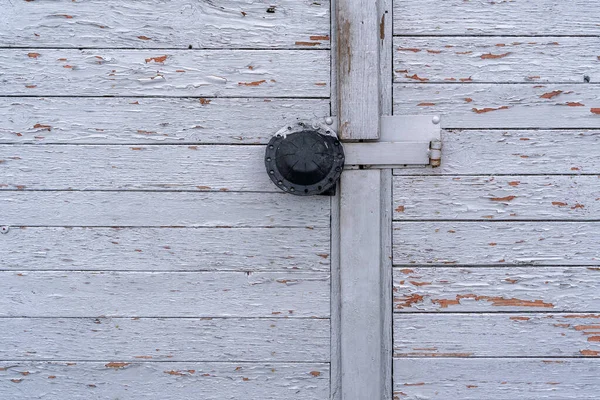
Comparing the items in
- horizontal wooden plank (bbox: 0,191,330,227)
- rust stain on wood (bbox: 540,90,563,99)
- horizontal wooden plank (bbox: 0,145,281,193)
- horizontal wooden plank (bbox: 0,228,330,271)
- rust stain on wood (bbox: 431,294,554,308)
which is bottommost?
rust stain on wood (bbox: 431,294,554,308)

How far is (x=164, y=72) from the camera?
3.78 ft

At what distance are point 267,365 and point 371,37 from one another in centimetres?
86

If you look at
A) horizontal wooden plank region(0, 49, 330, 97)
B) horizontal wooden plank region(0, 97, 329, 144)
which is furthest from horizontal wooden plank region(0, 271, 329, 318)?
horizontal wooden plank region(0, 49, 330, 97)

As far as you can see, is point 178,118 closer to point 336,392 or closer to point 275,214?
point 275,214

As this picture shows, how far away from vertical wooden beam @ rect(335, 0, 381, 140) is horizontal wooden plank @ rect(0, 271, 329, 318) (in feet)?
1.27

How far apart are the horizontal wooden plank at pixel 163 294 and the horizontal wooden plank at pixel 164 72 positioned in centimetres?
46

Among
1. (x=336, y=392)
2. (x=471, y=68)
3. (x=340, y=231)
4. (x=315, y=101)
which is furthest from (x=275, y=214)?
(x=471, y=68)

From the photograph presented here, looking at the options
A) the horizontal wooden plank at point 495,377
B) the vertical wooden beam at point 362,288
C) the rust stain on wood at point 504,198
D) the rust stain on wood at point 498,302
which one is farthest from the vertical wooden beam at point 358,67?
the horizontal wooden plank at point 495,377

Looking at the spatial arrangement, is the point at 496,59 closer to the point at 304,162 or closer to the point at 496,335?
the point at 304,162

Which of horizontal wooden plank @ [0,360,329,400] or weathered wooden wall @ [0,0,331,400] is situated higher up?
weathered wooden wall @ [0,0,331,400]

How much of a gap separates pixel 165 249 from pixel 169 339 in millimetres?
232

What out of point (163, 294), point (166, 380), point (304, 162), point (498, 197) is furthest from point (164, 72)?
point (498, 197)

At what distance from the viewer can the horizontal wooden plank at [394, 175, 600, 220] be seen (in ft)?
3.81

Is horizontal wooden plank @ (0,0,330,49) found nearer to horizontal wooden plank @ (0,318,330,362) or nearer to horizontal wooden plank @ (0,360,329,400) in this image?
horizontal wooden plank @ (0,318,330,362)
